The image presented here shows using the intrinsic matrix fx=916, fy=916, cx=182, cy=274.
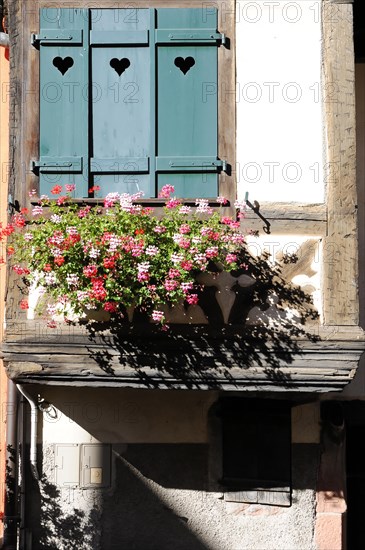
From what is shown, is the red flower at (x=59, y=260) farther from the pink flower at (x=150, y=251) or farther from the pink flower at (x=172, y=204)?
the pink flower at (x=172, y=204)

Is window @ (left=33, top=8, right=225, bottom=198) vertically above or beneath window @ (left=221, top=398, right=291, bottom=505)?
above

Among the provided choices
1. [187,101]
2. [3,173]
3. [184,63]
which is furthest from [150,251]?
[3,173]

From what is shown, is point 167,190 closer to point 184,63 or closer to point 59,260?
point 59,260

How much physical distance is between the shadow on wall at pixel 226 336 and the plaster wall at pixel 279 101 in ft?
1.80

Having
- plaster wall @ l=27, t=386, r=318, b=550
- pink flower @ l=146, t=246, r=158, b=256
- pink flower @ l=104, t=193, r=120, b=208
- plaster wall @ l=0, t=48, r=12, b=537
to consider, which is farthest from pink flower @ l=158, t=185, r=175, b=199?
plaster wall @ l=0, t=48, r=12, b=537

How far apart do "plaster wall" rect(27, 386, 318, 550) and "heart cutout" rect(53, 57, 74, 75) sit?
7.93ft

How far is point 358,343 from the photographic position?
6141mm

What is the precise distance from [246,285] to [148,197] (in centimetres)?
91

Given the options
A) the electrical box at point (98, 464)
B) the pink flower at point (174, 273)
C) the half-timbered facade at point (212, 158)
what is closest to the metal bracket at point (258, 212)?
the half-timbered facade at point (212, 158)

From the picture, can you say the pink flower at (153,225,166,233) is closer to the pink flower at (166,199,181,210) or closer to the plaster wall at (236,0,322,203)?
the pink flower at (166,199,181,210)

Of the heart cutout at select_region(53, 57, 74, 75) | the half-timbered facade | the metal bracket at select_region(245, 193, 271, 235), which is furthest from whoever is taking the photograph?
the heart cutout at select_region(53, 57, 74, 75)

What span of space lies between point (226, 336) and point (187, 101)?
166 cm

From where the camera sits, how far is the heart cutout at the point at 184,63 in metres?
6.43

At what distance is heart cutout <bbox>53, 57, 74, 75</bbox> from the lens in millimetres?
6426
